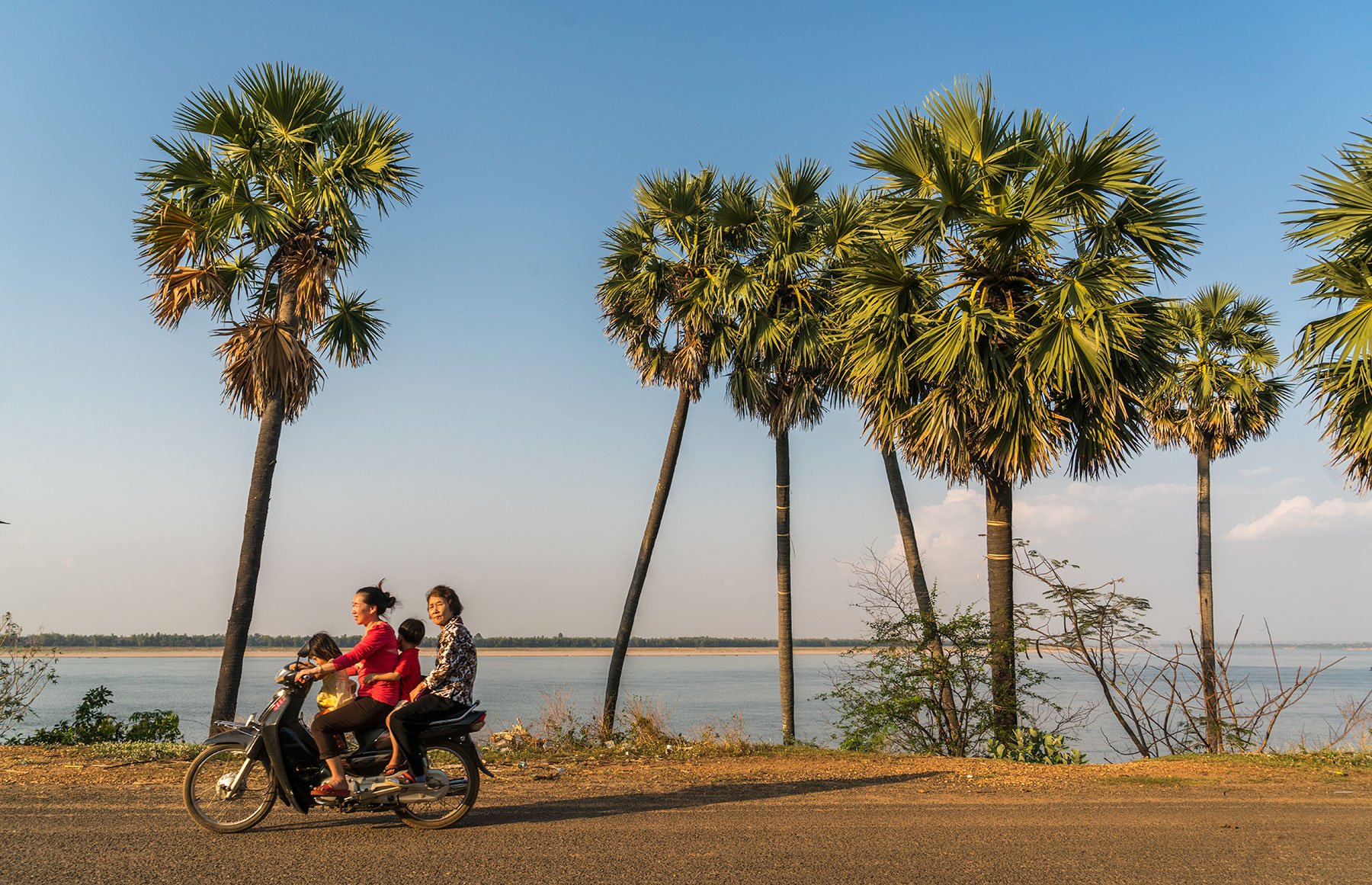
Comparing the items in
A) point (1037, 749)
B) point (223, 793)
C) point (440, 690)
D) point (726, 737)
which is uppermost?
point (440, 690)

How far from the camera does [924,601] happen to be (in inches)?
625

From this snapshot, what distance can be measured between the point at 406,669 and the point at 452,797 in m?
1.03

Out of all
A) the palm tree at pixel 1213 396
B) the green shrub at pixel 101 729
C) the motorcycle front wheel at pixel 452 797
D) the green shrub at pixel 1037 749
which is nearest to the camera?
the motorcycle front wheel at pixel 452 797

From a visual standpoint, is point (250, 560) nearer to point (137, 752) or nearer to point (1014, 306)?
point (137, 752)

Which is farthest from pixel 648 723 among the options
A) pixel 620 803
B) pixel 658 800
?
pixel 620 803

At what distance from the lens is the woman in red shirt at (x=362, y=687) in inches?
271

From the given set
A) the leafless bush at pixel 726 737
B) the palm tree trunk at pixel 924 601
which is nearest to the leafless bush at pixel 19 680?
the leafless bush at pixel 726 737

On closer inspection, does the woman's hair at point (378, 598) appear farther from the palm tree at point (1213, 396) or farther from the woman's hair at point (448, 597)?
the palm tree at point (1213, 396)

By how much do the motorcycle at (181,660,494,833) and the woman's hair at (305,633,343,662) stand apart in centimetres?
14

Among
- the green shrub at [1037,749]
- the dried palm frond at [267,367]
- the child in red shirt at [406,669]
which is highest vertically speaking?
the dried palm frond at [267,367]

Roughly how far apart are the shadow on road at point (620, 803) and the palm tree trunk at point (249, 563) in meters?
5.24

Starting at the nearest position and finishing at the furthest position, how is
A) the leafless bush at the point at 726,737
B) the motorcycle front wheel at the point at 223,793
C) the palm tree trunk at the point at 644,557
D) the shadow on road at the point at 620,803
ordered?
1. the motorcycle front wheel at the point at 223,793
2. the shadow on road at the point at 620,803
3. the leafless bush at the point at 726,737
4. the palm tree trunk at the point at 644,557

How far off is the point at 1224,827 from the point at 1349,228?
7554 mm

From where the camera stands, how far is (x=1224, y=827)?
7.36m
